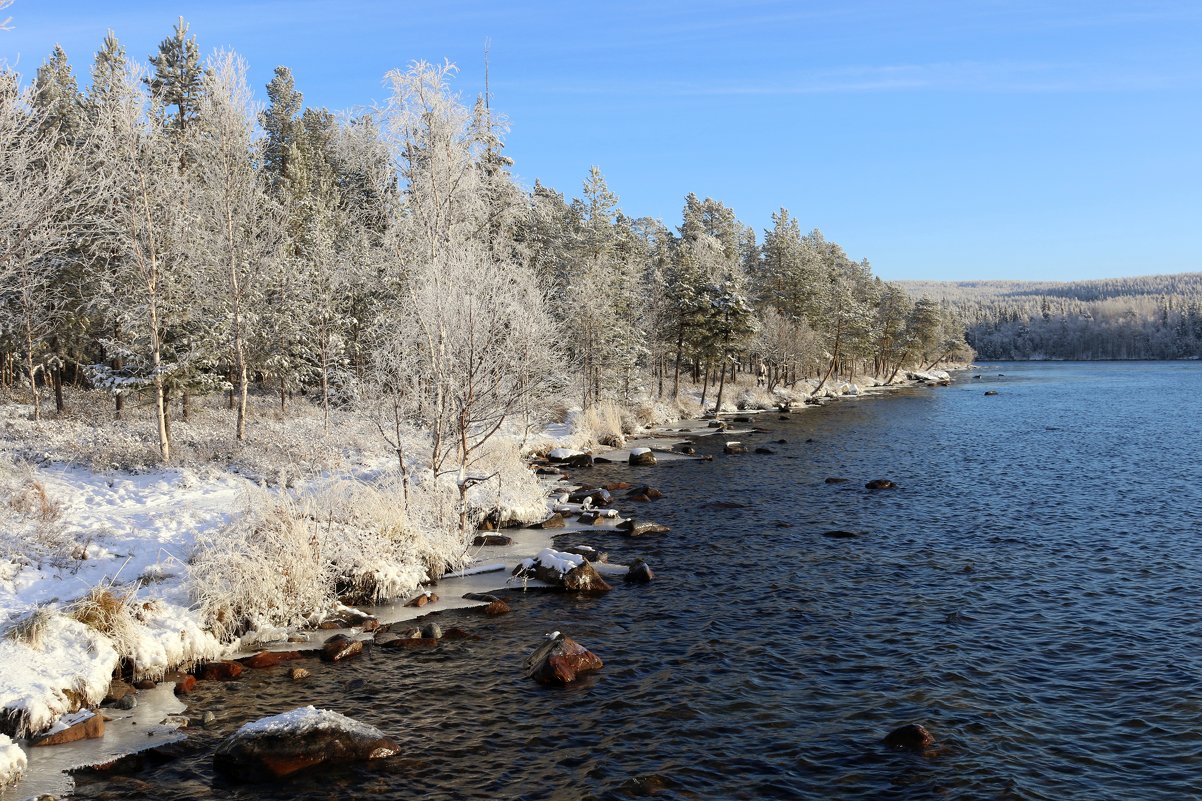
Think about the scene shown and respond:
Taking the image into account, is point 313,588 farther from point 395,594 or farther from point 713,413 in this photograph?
point 713,413

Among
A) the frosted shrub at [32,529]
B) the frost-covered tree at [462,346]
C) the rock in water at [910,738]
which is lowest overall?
the rock in water at [910,738]

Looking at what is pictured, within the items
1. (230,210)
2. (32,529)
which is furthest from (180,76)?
(32,529)

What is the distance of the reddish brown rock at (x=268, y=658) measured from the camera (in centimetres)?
1295

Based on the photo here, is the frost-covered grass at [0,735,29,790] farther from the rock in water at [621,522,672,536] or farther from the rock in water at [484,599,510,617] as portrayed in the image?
the rock in water at [621,522,672,536]

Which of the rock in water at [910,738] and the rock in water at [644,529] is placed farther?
the rock in water at [644,529]

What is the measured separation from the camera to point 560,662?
1244cm

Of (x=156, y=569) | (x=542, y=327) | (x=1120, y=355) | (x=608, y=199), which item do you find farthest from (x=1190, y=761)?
(x=1120, y=355)

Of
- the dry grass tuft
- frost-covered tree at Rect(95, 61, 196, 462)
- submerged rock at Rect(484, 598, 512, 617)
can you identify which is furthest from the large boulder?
frost-covered tree at Rect(95, 61, 196, 462)

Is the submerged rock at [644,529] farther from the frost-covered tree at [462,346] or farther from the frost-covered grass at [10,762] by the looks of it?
the frost-covered grass at [10,762]

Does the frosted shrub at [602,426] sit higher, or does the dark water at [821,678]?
the frosted shrub at [602,426]

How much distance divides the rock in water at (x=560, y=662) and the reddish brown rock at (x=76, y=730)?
5.95 m

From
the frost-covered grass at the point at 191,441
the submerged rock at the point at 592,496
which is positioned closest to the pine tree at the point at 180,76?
the frost-covered grass at the point at 191,441

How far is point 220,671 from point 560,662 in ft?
17.8

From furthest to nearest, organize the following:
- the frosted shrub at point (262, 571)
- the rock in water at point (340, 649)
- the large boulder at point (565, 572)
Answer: the large boulder at point (565, 572)
the frosted shrub at point (262, 571)
the rock in water at point (340, 649)
